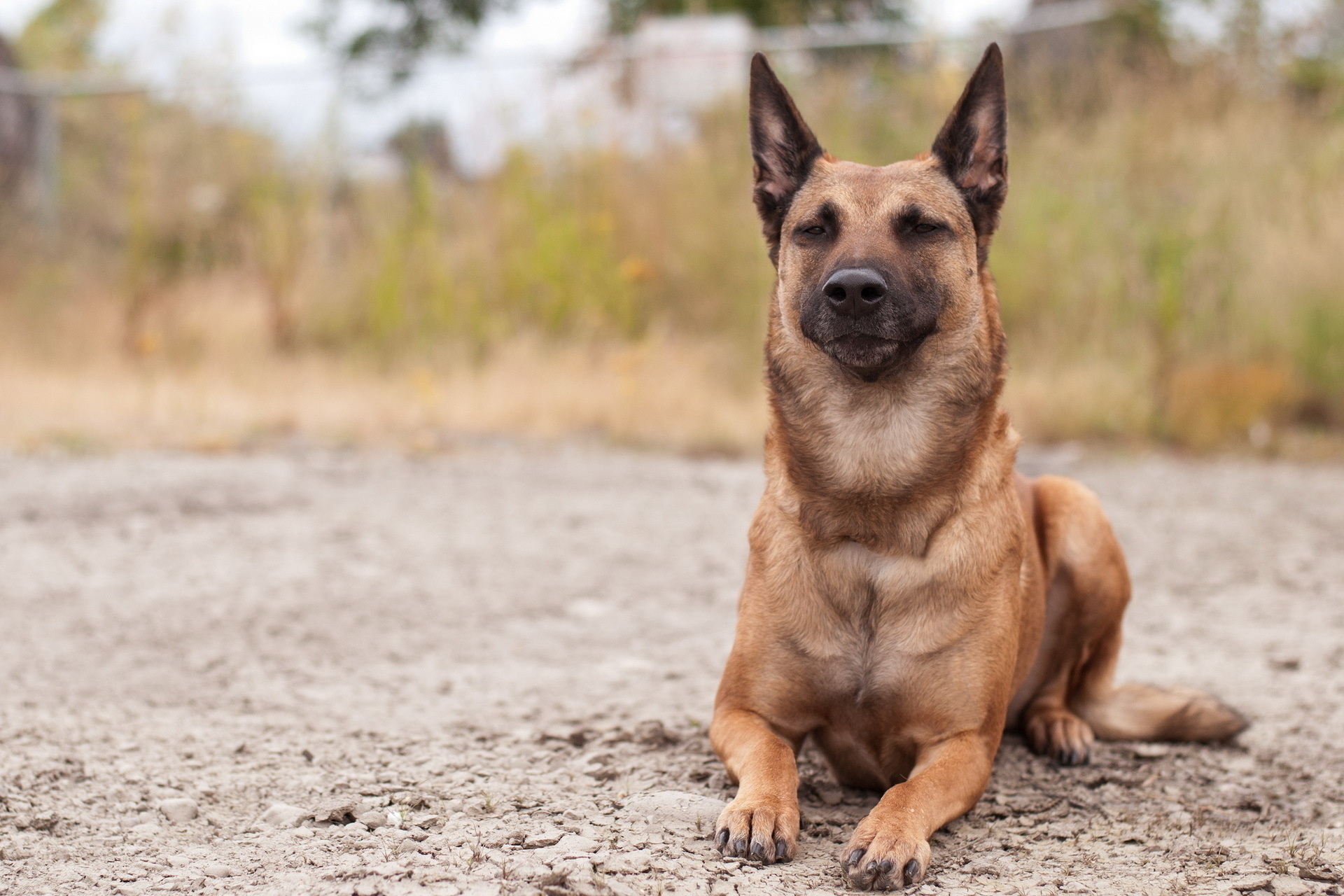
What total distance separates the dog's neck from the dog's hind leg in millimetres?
466

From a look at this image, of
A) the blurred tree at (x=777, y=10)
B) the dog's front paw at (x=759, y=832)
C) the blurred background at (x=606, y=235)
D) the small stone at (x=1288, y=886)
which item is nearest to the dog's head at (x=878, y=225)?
the dog's front paw at (x=759, y=832)

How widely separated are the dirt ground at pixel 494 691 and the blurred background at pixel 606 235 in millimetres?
1564

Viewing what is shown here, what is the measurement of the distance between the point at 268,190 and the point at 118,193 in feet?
6.64

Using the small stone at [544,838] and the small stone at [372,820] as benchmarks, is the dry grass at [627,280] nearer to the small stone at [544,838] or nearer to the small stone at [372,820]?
the small stone at [372,820]

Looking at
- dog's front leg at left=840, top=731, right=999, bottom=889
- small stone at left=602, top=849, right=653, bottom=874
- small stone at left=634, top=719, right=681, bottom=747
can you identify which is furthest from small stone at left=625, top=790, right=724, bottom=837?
small stone at left=634, top=719, right=681, bottom=747

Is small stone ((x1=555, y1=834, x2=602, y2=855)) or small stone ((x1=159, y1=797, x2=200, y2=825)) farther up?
small stone ((x1=555, y1=834, x2=602, y2=855))

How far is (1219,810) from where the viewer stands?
2.82m

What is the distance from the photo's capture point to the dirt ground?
2449 millimetres

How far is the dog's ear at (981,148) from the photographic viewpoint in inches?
121

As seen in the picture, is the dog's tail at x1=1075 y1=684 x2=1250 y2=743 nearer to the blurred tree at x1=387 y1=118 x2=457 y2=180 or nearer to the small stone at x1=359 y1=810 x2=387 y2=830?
the small stone at x1=359 y1=810 x2=387 y2=830

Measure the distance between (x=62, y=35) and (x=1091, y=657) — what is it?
22.7m

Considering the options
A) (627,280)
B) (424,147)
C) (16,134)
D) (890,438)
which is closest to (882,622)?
(890,438)

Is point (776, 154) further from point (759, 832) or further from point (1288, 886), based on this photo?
point (1288, 886)

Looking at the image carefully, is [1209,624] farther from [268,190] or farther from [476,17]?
[476,17]
